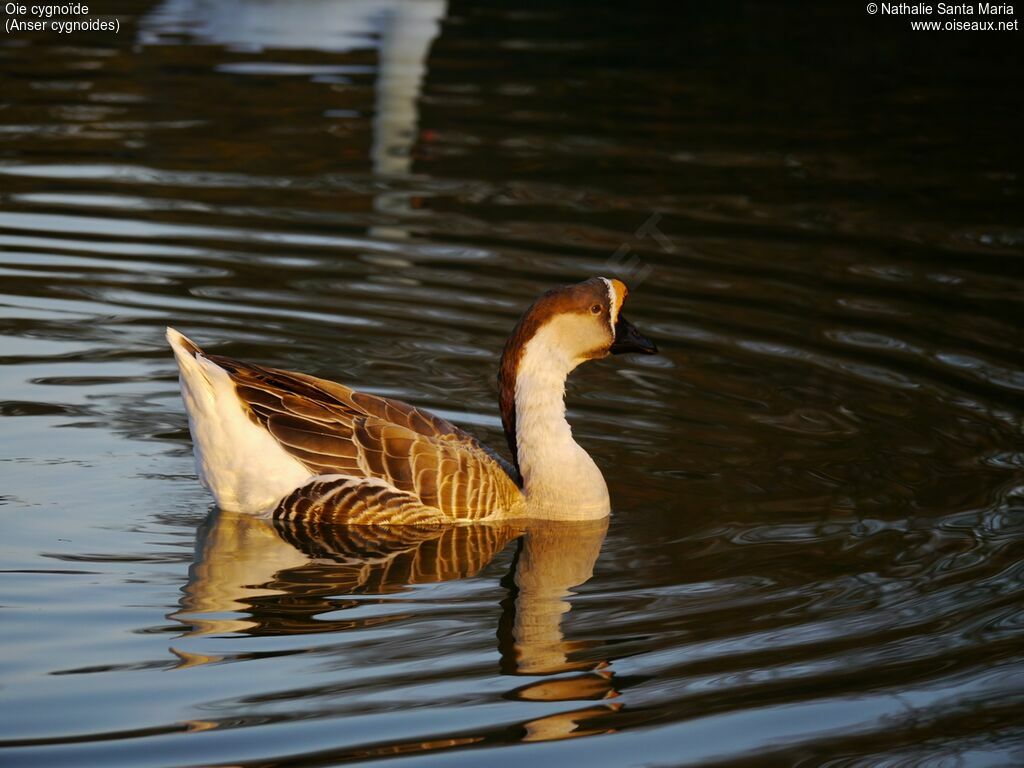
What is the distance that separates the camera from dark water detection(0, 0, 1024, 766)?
539 cm

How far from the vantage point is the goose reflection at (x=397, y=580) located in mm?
5656

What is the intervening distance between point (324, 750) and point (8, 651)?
4.47 feet

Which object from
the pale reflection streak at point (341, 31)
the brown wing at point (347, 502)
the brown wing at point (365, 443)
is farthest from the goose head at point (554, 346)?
the pale reflection streak at point (341, 31)

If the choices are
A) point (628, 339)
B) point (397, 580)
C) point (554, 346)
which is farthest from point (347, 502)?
point (628, 339)

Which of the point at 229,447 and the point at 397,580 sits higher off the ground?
the point at 229,447

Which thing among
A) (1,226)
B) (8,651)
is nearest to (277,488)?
(8,651)

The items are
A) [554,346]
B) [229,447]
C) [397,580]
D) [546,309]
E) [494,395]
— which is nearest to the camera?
[397,580]

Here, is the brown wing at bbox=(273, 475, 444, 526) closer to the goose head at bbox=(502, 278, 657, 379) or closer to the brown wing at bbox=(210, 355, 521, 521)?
the brown wing at bbox=(210, 355, 521, 521)

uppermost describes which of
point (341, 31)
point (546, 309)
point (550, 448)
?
point (341, 31)

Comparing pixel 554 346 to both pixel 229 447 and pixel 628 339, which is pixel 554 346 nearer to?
pixel 628 339

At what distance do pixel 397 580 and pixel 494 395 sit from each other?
98.5 inches

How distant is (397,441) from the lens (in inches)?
288

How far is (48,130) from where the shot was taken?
1449 cm

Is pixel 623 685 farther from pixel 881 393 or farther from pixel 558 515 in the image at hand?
pixel 881 393
